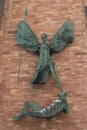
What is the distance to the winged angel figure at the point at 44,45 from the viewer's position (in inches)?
286

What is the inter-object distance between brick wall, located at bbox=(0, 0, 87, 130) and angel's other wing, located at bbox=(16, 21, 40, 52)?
0.54 ft

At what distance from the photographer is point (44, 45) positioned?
755 cm

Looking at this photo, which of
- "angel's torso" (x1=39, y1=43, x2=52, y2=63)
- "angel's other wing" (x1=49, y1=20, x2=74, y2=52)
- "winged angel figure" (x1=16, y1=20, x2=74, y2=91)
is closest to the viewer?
"winged angel figure" (x1=16, y1=20, x2=74, y2=91)

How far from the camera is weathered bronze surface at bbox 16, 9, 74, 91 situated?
23.8 ft

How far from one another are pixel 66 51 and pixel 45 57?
0.60m

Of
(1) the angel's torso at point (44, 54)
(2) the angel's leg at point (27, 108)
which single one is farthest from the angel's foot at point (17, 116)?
(1) the angel's torso at point (44, 54)

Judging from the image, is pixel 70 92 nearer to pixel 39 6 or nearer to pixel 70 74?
pixel 70 74

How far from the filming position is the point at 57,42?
7719 millimetres

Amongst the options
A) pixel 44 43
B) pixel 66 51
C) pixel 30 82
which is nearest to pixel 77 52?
pixel 66 51

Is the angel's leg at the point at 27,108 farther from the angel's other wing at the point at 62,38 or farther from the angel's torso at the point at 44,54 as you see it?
the angel's other wing at the point at 62,38

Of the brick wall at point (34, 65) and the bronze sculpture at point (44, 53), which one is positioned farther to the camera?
the brick wall at point (34, 65)

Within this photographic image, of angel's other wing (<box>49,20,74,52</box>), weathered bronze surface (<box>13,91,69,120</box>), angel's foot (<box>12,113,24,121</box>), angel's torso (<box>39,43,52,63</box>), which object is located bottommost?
angel's foot (<box>12,113,24,121</box>)

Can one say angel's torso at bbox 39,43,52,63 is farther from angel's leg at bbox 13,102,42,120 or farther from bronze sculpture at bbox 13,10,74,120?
angel's leg at bbox 13,102,42,120

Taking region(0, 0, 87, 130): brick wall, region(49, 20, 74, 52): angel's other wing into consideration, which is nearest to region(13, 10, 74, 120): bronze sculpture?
region(49, 20, 74, 52): angel's other wing
